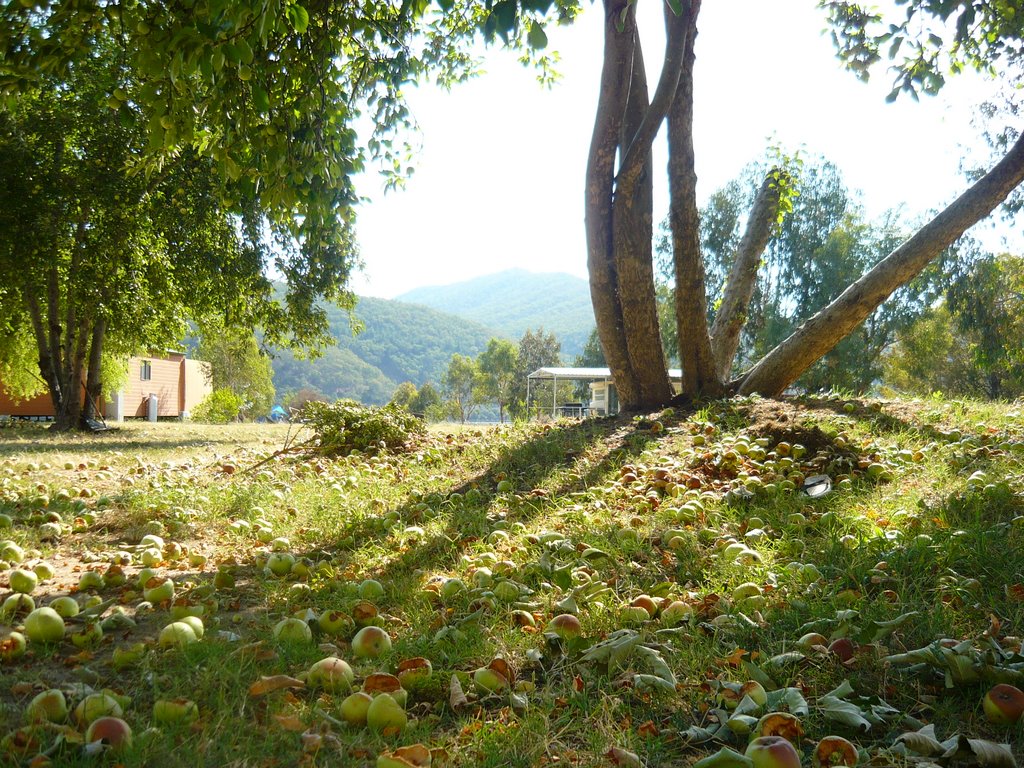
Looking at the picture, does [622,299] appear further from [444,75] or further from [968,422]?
[444,75]

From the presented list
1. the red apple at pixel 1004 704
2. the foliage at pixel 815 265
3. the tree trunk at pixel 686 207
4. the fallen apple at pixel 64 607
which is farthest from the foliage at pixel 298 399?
the foliage at pixel 815 265

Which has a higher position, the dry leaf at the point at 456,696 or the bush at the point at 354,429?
the bush at the point at 354,429

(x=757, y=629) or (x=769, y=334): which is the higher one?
(x=769, y=334)

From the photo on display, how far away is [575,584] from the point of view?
115 inches

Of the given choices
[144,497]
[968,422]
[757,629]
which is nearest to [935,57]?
[968,422]

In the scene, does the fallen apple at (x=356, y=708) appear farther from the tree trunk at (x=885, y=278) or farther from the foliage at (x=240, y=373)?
the foliage at (x=240, y=373)

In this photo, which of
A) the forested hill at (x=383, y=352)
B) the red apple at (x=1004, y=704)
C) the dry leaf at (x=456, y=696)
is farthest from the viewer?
the forested hill at (x=383, y=352)

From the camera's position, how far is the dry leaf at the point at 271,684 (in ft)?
6.61

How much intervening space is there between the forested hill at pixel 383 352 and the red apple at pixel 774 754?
113m

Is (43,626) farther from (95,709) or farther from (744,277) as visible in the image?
(744,277)

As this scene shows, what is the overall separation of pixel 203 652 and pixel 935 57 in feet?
25.8

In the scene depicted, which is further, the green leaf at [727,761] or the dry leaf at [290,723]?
the dry leaf at [290,723]

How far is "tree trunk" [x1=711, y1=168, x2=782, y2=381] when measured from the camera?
8531 mm

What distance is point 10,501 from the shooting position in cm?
478
